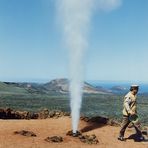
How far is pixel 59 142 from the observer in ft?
Answer: 60.2

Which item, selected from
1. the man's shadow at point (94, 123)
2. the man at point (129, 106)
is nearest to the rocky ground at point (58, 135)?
the man's shadow at point (94, 123)

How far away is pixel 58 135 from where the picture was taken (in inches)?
795

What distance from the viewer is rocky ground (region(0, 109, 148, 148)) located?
17.9 metres

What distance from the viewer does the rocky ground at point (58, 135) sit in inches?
704

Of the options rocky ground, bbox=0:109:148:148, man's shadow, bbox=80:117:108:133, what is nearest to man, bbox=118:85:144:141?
rocky ground, bbox=0:109:148:148

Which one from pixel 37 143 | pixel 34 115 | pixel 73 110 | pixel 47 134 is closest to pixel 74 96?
pixel 73 110

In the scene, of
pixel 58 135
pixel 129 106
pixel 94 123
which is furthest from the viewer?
pixel 94 123

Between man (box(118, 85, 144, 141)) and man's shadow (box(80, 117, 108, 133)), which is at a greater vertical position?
man (box(118, 85, 144, 141))

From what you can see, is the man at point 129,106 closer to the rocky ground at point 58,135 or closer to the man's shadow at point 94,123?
the rocky ground at point 58,135

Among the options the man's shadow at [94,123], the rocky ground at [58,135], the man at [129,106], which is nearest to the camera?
the rocky ground at [58,135]

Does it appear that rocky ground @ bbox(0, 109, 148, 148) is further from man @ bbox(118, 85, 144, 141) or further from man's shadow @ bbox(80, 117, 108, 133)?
man @ bbox(118, 85, 144, 141)

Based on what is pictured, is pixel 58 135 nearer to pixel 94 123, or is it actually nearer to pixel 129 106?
pixel 129 106

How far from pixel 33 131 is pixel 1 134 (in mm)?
1912

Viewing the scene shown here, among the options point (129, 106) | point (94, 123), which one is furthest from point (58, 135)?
point (94, 123)
